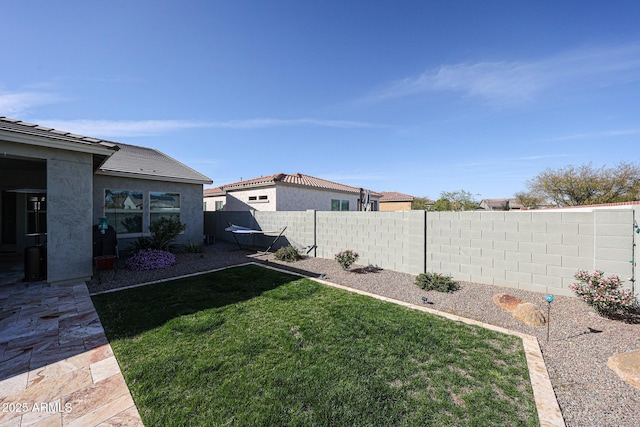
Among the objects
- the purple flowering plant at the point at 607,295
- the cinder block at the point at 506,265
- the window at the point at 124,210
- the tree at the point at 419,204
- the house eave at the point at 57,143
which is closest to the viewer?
the purple flowering plant at the point at 607,295

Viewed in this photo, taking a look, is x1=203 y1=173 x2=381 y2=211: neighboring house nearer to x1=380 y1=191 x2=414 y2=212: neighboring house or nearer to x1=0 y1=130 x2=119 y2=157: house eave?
x1=0 y1=130 x2=119 y2=157: house eave

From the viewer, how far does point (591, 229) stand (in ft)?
15.3

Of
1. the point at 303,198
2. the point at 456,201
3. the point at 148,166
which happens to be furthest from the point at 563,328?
the point at 456,201

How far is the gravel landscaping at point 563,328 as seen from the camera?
2.27 m

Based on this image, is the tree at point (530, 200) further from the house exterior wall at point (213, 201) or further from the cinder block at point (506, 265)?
the house exterior wall at point (213, 201)

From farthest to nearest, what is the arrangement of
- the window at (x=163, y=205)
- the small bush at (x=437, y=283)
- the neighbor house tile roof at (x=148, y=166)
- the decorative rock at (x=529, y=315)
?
the window at (x=163, y=205)
the neighbor house tile roof at (x=148, y=166)
the small bush at (x=437, y=283)
the decorative rock at (x=529, y=315)

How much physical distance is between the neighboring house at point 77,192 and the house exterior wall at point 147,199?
0.03 m

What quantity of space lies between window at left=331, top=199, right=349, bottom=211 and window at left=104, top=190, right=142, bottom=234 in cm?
1150

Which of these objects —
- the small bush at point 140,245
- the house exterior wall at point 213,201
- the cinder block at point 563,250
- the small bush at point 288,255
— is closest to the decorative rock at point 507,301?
the cinder block at point 563,250

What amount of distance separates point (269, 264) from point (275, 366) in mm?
5686

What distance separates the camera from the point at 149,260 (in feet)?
24.9

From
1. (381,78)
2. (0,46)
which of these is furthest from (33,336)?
(381,78)

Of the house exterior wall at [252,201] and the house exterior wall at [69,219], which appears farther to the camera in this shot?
the house exterior wall at [252,201]

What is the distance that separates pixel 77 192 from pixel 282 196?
9.26 metres
